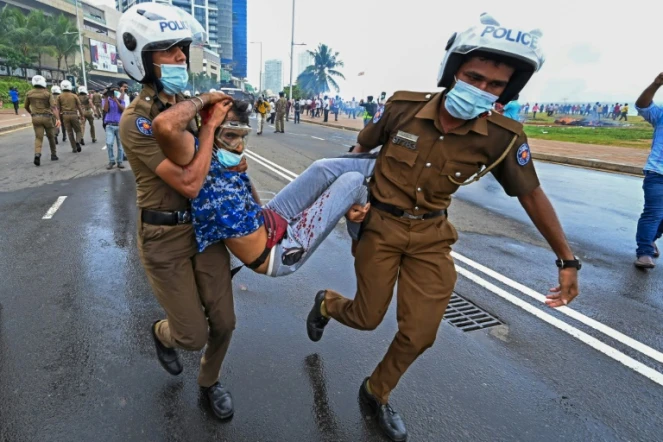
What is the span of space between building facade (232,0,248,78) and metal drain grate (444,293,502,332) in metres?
181

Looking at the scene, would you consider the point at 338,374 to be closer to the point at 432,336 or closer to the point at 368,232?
the point at 432,336

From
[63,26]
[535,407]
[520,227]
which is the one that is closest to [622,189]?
[520,227]

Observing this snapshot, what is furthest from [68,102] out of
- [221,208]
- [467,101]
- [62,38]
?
[62,38]

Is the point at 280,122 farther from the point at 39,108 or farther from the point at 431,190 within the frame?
the point at 431,190

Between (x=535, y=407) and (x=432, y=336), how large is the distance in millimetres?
920

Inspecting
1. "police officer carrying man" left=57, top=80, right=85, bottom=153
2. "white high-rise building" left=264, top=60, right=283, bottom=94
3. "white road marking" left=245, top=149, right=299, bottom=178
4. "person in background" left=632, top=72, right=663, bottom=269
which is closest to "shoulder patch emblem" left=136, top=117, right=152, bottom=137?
"person in background" left=632, top=72, right=663, bottom=269

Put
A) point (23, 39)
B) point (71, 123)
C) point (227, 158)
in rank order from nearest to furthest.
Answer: point (227, 158), point (71, 123), point (23, 39)

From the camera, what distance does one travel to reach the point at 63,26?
188 ft

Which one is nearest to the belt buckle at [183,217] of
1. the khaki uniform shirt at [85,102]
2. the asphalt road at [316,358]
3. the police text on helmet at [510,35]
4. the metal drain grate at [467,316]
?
the asphalt road at [316,358]

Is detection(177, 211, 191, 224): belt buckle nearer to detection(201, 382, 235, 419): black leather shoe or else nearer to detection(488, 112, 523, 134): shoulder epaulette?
detection(201, 382, 235, 419): black leather shoe

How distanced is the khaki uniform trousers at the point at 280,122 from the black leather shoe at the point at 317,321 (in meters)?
19.4

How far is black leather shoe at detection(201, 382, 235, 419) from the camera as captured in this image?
97.8 inches

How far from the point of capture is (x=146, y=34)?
218cm

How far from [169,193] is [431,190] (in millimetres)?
1363
